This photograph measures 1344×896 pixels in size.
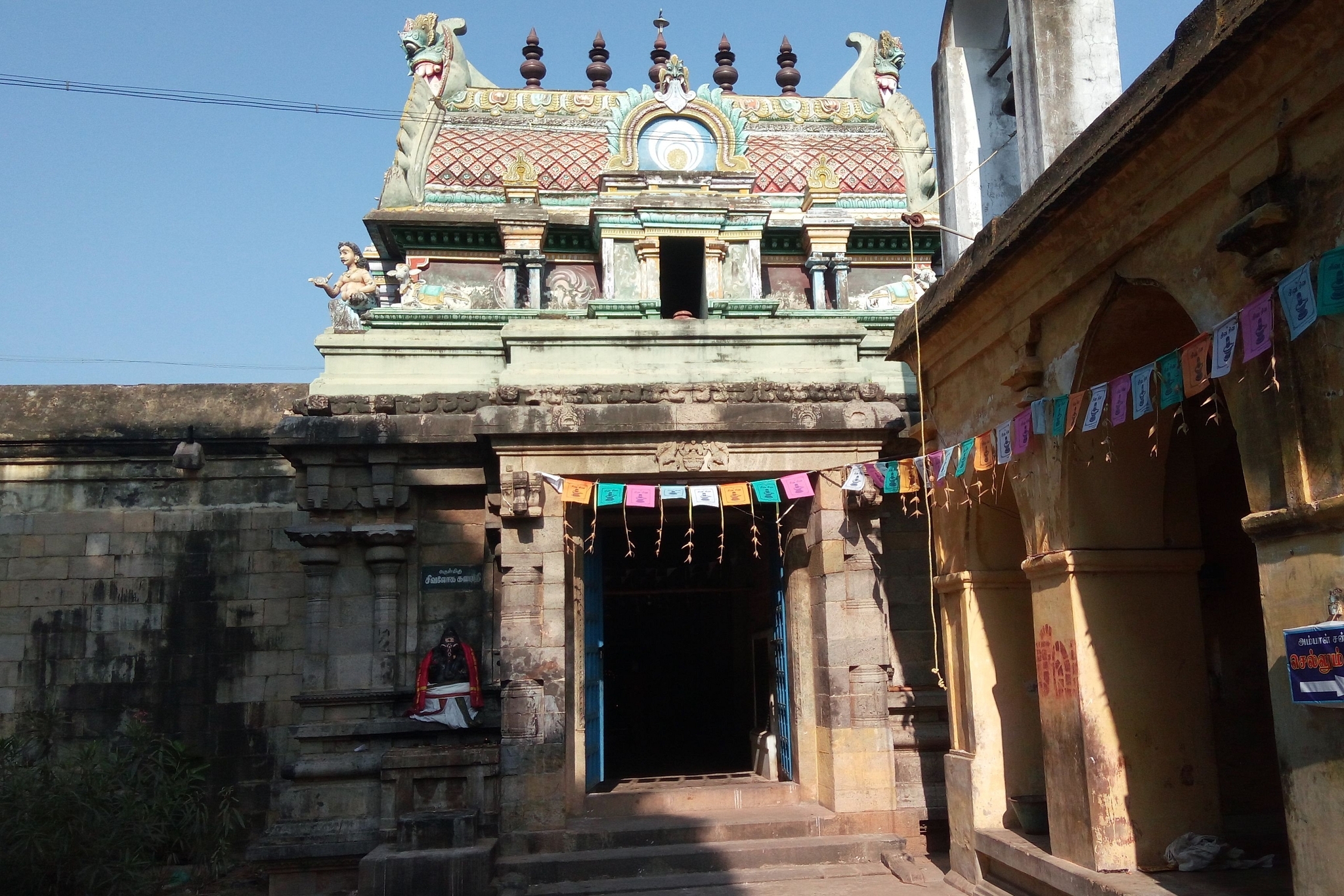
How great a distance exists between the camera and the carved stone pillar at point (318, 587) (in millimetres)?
10602

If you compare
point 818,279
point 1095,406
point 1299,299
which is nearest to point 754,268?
point 818,279

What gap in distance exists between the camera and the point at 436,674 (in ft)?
34.6

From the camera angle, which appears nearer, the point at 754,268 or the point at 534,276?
the point at 754,268

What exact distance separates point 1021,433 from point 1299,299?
304 centimetres

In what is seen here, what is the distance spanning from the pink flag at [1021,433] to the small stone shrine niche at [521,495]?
4.12 m

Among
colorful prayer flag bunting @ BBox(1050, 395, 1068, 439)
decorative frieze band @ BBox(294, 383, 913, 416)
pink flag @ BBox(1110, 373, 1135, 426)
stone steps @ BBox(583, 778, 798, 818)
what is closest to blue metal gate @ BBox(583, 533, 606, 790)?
stone steps @ BBox(583, 778, 798, 818)

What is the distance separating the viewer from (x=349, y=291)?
552 inches

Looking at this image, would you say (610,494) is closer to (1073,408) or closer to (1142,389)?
(1073,408)

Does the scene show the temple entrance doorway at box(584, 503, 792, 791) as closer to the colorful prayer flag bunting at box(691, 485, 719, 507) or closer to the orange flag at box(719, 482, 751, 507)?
the orange flag at box(719, 482, 751, 507)

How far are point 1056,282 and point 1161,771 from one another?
3.44m

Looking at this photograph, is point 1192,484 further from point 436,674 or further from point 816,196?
point 816,196

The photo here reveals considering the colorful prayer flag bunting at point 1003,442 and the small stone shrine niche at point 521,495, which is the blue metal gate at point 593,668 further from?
the colorful prayer flag bunting at point 1003,442

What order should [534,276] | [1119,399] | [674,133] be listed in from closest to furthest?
[1119,399]
[534,276]
[674,133]

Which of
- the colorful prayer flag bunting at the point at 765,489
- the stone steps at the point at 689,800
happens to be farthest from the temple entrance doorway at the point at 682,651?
the colorful prayer flag bunting at the point at 765,489
